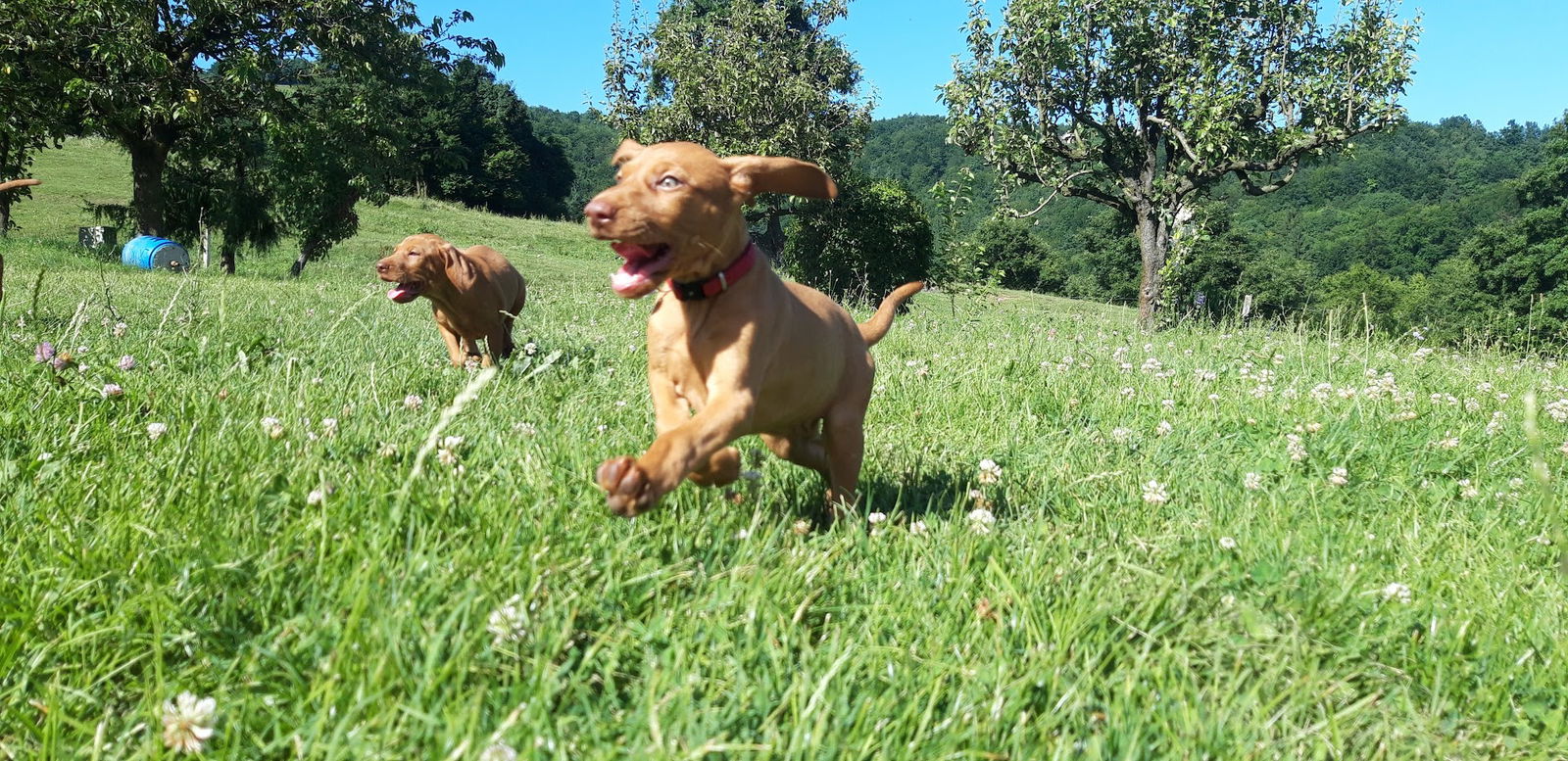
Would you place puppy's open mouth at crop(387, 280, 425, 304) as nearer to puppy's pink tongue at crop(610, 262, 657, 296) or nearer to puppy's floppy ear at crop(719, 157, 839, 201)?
puppy's floppy ear at crop(719, 157, 839, 201)

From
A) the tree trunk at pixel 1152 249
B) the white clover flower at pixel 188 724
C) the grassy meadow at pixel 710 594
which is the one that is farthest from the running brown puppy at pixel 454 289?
the tree trunk at pixel 1152 249

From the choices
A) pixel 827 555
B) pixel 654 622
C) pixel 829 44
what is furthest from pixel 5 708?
pixel 829 44

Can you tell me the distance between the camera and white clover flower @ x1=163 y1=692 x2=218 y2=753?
1439 millimetres

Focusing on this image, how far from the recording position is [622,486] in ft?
6.00

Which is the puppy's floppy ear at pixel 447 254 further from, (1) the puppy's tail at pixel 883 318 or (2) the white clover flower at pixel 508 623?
(2) the white clover flower at pixel 508 623

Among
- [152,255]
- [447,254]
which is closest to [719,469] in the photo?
[447,254]

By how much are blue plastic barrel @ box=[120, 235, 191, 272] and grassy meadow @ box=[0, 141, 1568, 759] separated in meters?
18.0

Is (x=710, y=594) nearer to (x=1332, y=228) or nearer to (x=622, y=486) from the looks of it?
(x=622, y=486)

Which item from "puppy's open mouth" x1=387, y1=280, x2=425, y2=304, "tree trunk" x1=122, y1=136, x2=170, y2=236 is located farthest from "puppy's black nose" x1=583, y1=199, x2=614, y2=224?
"tree trunk" x1=122, y1=136, x2=170, y2=236

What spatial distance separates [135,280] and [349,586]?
1346 centimetres

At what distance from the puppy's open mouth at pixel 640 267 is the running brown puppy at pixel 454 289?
354cm

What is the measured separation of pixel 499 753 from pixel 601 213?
1182 mm

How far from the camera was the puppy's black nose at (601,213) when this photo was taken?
2012 mm

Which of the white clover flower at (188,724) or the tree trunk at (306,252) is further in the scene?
the tree trunk at (306,252)
